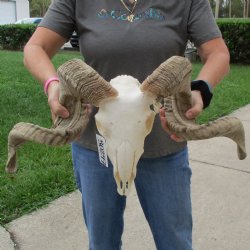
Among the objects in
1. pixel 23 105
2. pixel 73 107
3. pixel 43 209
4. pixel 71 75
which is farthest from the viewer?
pixel 23 105

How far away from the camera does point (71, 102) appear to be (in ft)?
6.23

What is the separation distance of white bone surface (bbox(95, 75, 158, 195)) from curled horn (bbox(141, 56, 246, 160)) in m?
0.07

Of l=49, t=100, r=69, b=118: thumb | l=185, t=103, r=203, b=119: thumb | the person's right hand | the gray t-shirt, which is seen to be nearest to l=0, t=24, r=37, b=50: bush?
the gray t-shirt

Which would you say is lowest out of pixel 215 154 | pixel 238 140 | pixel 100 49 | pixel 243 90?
pixel 243 90

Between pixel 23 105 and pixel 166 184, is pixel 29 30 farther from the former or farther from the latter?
pixel 166 184

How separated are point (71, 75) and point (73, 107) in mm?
204

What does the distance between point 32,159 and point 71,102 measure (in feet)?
10.9

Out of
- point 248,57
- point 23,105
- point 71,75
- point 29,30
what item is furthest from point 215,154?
point 29,30

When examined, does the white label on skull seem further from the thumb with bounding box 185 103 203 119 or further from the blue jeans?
the thumb with bounding box 185 103 203 119

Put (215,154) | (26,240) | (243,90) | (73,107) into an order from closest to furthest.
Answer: (73,107) → (26,240) → (215,154) → (243,90)

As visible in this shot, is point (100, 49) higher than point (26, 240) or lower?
higher

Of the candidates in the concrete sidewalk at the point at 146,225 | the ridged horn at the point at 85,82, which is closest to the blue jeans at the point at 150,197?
the ridged horn at the point at 85,82

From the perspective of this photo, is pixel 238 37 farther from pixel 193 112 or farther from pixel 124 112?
pixel 124 112

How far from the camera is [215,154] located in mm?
5727
